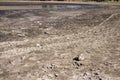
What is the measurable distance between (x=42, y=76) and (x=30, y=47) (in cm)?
410

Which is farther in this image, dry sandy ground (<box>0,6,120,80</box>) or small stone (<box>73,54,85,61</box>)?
small stone (<box>73,54,85,61</box>)

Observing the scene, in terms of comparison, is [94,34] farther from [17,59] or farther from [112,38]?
[17,59]

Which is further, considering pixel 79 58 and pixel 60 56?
pixel 60 56

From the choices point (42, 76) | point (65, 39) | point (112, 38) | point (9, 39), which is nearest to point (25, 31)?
point (9, 39)

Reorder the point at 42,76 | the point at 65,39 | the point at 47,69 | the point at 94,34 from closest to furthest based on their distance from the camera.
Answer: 1. the point at 42,76
2. the point at 47,69
3. the point at 65,39
4. the point at 94,34

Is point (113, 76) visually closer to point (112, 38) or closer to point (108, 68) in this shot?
point (108, 68)

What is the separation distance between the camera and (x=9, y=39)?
1355cm

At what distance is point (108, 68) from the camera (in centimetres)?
853

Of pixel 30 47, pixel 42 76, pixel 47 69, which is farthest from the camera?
pixel 30 47

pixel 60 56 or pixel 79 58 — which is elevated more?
pixel 79 58

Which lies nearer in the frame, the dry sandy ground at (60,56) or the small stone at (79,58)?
the dry sandy ground at (60,56)

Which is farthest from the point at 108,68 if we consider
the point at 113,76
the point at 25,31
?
the point at 25,31

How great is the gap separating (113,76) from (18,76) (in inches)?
132

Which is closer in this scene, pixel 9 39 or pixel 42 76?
pixel 42 76
